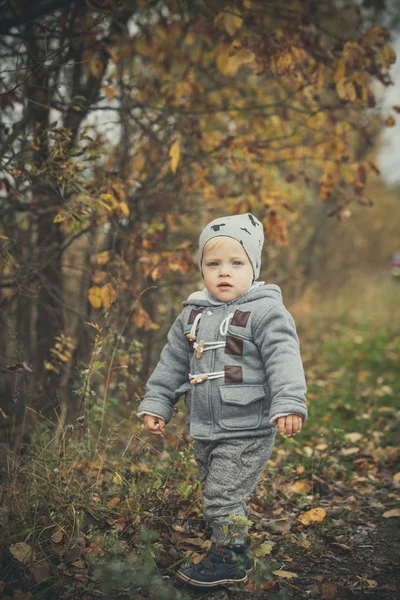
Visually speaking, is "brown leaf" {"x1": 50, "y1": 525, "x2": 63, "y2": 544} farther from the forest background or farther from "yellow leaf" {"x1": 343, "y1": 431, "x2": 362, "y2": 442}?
"yellow leaf" {"x1": 343, "y1": 431, "x2": 362, "y2": 442}

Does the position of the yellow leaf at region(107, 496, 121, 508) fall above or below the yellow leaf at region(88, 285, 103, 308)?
below

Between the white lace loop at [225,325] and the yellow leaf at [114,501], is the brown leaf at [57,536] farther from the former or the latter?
the white lace loop at [225,325]

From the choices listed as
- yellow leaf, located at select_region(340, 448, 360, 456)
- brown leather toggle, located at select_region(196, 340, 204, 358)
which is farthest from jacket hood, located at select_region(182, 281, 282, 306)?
yellow leaf, located at select_region(340, 448, 360, 456)

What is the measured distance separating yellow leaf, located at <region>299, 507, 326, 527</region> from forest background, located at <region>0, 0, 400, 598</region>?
13 millimetres

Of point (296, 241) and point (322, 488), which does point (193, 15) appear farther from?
point (296, 241)

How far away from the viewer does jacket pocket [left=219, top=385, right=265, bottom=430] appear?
257cm

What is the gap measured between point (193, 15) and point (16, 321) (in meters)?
2.99

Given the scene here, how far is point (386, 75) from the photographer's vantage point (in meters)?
4.12

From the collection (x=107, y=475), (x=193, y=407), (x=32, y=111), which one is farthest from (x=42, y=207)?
(x=193, y=407)

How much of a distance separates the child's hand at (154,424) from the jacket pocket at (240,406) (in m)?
0.38

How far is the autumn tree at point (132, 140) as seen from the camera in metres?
3.69

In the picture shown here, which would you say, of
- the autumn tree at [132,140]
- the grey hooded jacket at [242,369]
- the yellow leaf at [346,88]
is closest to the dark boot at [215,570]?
the grey hooded jacket at [242,369]

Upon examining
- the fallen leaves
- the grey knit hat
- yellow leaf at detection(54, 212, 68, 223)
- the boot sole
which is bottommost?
the boot sole

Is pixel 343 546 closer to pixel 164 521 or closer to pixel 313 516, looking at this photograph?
pixel 313 516
